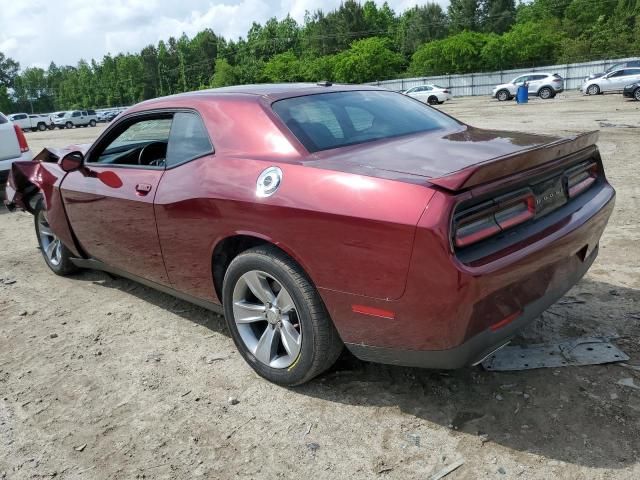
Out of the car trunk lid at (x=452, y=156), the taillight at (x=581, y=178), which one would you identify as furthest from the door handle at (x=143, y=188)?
the taillight at (x=581, y=178)

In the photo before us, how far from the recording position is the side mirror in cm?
405

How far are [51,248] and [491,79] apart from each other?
164 ft

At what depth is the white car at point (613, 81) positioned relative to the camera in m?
26.9

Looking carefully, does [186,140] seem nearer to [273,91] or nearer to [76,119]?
[273,91]

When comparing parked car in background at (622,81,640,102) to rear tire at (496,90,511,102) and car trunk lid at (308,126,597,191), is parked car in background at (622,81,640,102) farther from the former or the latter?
car trunk lid at (308,126,597,191)

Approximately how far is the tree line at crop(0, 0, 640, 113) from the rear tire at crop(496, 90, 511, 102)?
27.8 meters

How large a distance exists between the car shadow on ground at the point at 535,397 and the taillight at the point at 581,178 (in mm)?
898

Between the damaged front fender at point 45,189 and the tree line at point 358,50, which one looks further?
the tree line at point 358,50

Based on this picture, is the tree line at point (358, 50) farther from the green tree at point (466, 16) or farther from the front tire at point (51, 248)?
the front tire at point (51, 248)

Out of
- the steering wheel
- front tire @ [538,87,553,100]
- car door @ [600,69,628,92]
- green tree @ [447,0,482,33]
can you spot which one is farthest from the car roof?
green tree @ [447,0,482,33]

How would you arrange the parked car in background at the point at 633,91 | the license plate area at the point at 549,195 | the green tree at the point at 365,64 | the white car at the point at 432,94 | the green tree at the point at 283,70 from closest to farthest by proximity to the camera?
the license plate area at the point at 549,195
the parked car in background at the point at 633,91
the white car at the point at 432,94
the green tree at the point at 365,64
the green tree at the point at 283,70

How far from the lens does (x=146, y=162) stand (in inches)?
162

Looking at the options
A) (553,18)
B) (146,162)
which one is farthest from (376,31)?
(146,162)

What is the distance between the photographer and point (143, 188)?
3484mm
